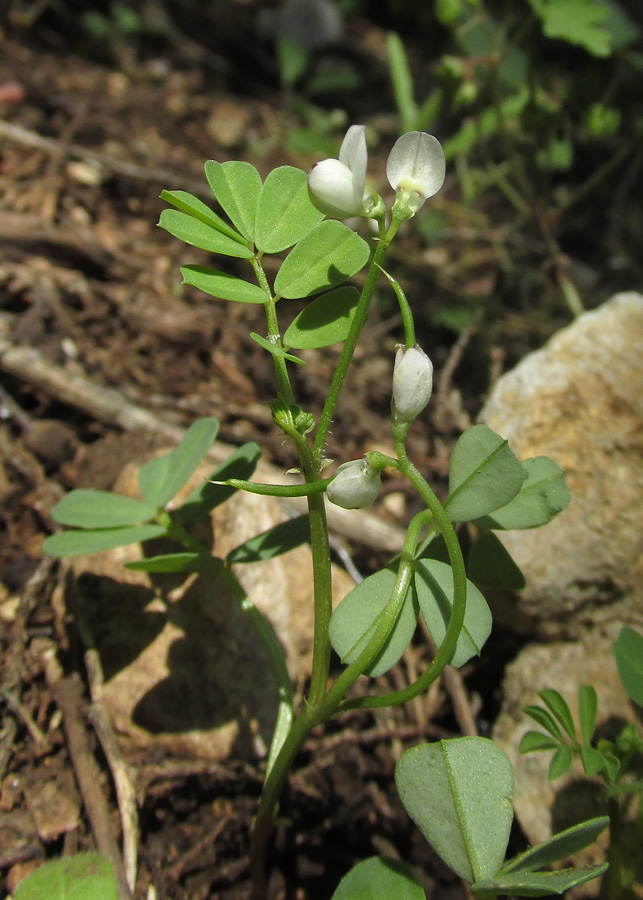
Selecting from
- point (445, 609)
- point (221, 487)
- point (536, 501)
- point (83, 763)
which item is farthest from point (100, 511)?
point (536, 501)

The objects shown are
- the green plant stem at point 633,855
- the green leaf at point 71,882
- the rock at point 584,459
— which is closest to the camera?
the green leaf at point 71,882

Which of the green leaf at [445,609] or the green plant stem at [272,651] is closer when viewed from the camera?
the green leaf at [445,609]

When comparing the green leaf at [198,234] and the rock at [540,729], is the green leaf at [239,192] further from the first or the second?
the rock at [540,729]

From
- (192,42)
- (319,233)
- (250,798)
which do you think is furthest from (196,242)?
(192,42)

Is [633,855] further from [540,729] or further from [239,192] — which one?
[239,192]

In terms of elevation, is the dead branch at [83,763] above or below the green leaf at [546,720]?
below

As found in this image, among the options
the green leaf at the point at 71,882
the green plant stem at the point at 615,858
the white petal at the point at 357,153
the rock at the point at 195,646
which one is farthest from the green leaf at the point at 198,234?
the green plant stem at the point at 615,858

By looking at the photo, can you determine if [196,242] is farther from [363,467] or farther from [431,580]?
[431,580]
